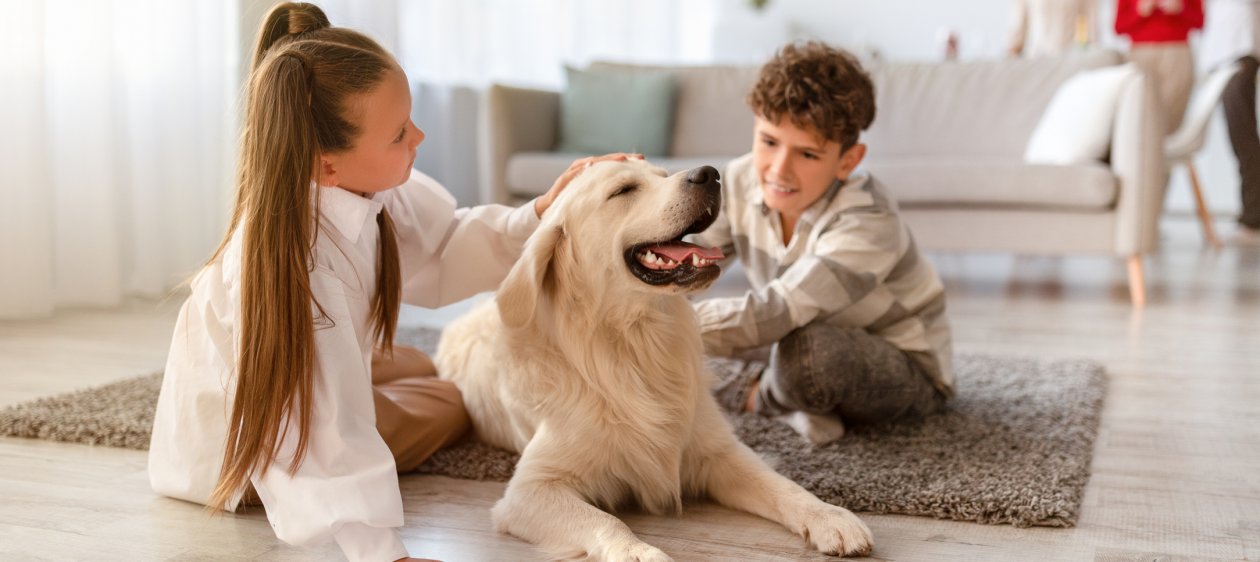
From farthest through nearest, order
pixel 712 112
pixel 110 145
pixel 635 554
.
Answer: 1. pixel 712 112
2. pixel 110 145
3. pixel 635 554

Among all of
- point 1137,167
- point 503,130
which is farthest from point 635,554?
point 503,130

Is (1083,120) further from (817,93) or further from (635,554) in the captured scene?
(635,554)

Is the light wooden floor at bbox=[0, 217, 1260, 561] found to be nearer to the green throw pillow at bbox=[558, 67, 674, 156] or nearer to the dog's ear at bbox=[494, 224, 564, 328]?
the dog's ear at bbox=[494, 224, 564, 328]

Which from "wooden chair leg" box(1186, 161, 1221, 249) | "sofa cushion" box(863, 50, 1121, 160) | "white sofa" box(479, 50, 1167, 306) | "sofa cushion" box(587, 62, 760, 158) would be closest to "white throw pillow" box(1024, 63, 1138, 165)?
"white sofa" box(479, 50, 1167, 306)

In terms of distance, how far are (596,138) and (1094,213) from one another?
221 centimetres

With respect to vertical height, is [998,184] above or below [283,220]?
below

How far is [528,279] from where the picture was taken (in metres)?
1.57

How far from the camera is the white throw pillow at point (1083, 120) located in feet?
13.3

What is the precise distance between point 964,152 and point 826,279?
10.3 feet

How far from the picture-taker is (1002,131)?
480 centimetres

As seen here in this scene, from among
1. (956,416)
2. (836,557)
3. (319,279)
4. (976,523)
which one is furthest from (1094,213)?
(319,279)

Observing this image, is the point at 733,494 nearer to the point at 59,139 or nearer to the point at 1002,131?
the point at 59,139

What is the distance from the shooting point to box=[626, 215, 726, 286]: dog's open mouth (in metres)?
1.52

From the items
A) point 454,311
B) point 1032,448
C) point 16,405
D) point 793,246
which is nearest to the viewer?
point 1032,448
